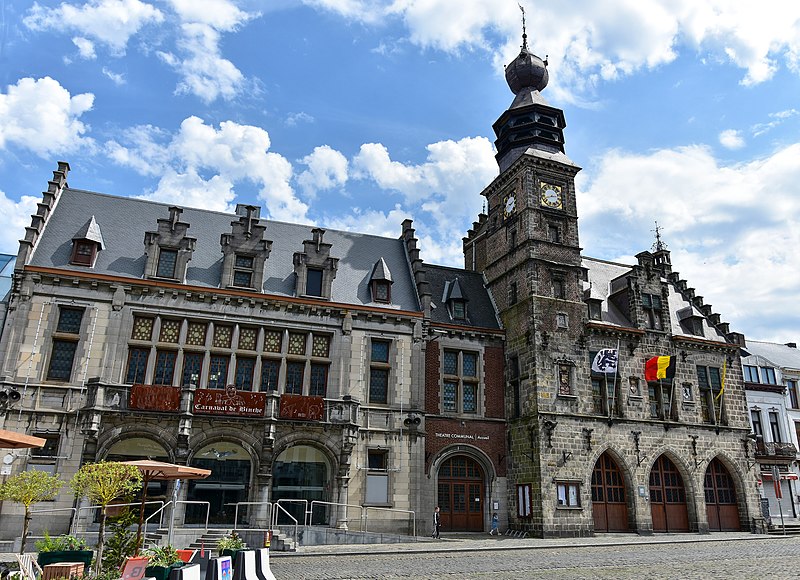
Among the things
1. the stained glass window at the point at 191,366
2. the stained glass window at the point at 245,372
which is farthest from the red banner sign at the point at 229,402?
the stained glass window at the point at 191,366

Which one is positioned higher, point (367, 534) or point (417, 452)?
point (417, 452)

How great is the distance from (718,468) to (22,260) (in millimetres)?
34763

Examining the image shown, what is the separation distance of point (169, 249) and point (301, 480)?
11.5 meters

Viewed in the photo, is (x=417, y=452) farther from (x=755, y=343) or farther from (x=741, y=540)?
(x=755, y=343)

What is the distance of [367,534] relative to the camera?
23734mm

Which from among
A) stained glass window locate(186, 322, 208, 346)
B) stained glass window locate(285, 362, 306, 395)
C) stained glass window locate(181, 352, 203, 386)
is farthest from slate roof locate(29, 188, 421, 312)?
stained glass window locate(285, 362, 306, 395)

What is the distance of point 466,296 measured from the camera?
33.8 m

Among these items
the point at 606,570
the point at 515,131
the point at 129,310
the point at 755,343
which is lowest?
the point at 606,570

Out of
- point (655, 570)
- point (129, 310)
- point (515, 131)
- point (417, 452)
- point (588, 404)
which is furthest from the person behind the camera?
point (515, 131)

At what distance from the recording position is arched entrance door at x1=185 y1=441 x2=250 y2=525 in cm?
2473

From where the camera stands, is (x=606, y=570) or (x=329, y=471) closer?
(x=606, y=570)

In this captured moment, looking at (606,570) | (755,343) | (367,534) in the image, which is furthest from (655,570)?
(755,343)

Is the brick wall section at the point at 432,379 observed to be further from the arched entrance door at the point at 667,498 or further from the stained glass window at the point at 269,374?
the arched entrance door at the point at 667,498

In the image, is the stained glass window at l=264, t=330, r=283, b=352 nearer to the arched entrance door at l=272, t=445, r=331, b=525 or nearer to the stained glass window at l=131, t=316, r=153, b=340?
the arched entrance door at l=272, t=445, r=331, b=525
